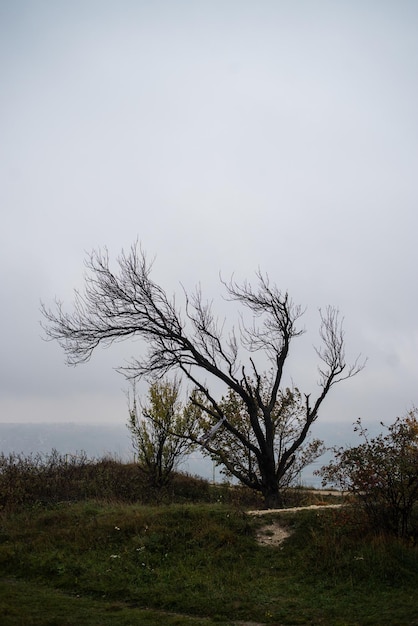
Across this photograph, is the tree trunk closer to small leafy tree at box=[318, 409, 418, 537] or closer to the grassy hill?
the grassy hill

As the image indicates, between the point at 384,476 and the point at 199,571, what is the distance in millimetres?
4063

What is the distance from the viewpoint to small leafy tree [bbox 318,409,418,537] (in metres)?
11.2

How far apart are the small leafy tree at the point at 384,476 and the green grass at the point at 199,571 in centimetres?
56

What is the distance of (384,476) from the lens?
11.2 metres

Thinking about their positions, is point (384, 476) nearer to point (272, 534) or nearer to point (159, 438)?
point (272, 534)

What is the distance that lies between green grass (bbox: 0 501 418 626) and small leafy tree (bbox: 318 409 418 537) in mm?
562

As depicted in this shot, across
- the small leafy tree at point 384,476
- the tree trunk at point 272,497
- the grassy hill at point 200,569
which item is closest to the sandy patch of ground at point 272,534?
the grassy hill at point 200,569

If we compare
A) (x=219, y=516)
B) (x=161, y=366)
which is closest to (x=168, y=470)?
(x=161, y=366)

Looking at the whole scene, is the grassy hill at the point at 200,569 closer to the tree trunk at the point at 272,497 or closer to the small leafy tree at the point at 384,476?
the small leafy tree at the point at 384,476

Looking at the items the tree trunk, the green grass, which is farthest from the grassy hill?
the tree trunk

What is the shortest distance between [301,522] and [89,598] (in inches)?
203

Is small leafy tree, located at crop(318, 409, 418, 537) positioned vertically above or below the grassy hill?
above

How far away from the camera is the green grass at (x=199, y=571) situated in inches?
329

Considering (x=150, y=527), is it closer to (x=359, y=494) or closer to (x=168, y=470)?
(x=359, y=494)
